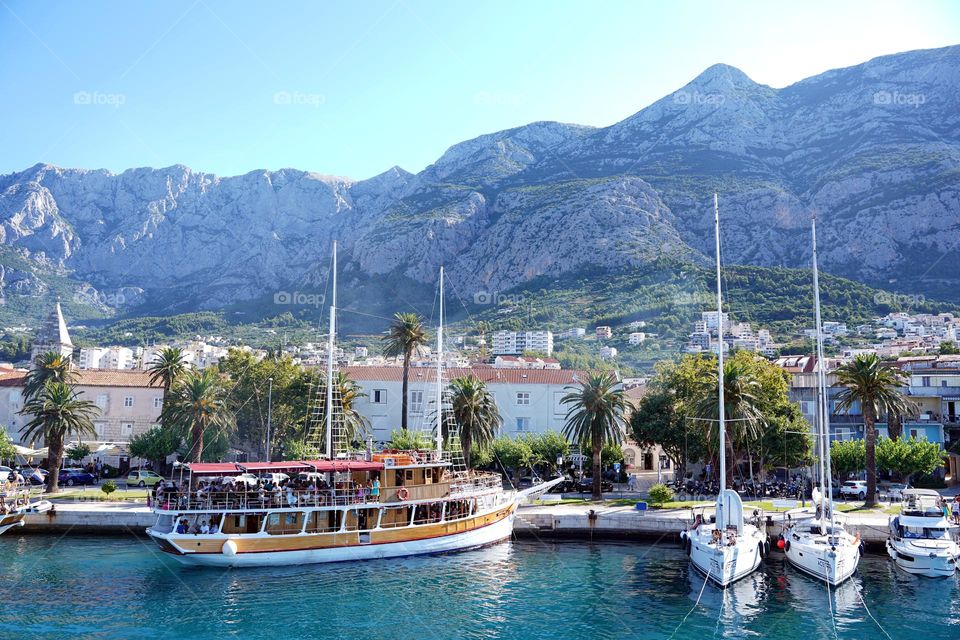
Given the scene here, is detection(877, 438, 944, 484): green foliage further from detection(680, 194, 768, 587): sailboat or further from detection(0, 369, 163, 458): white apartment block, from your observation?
detection(0, 369, 163, 458): white apartment block

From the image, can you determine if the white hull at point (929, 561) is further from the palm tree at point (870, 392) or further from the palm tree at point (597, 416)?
the palm tree at point (597, 416)

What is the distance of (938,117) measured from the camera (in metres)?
189

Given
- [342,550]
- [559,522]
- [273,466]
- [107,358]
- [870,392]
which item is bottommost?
[342,550]

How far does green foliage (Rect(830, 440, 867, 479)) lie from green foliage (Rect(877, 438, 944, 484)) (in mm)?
1284

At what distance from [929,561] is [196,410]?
47.8 metres

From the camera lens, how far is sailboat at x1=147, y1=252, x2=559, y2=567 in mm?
37438

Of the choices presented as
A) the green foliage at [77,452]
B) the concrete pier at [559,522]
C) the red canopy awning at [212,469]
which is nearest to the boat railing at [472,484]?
the concrete pier at [559,522]

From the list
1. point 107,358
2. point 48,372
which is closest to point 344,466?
point 48,372

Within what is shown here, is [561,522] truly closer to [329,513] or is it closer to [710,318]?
[329,513]

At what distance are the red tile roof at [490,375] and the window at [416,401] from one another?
5.32 feet

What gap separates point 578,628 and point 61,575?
24364 mm

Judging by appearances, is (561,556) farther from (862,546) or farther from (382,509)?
(862,546)

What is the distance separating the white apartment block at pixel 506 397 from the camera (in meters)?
72.0

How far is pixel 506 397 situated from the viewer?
237 feet
